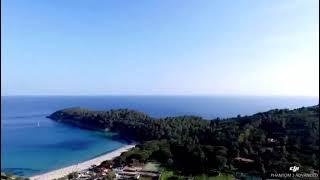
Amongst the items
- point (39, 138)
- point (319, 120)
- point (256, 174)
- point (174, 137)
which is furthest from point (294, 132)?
point (39, 138)

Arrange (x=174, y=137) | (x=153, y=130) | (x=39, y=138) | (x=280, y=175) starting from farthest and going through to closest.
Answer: (x=39, y=138), (x=153, y=130), (x=174, y=137), (x=280, y=175)

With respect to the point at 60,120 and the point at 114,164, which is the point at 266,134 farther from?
the point at 60,120
